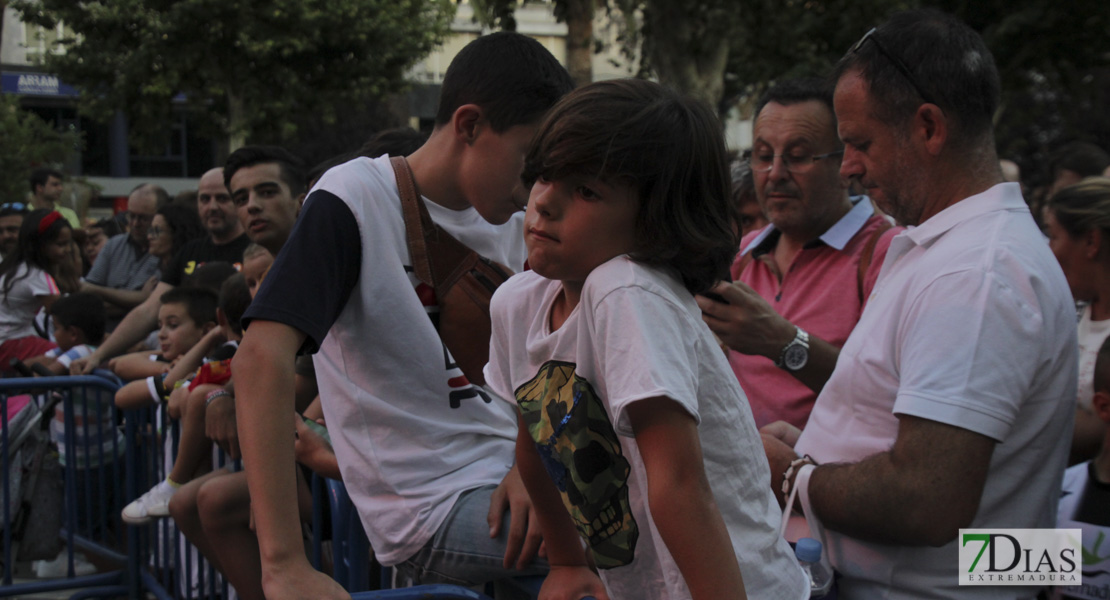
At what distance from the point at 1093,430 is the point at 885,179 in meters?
0.93

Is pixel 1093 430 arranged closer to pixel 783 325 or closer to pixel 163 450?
pixel 783 325

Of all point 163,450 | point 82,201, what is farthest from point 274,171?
point 82,201

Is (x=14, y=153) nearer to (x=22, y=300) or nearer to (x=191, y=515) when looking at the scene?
(x=22, y=300)

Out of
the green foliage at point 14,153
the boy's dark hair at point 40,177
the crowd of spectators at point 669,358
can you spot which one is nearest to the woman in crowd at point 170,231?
the boy's dark hair at point 40,177

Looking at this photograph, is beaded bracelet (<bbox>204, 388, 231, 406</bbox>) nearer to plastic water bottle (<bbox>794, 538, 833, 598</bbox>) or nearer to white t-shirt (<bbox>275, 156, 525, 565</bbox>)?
white t-shirt (<bbox>275, 156, 525, 565</bbox>)

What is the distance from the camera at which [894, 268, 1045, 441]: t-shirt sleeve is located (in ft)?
6.20

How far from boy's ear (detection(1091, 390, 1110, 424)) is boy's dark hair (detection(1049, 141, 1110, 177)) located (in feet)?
12.6

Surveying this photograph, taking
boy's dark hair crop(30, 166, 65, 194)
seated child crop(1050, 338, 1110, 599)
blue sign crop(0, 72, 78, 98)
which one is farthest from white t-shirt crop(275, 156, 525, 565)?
blue sign crop(0, 72, 78, 98)

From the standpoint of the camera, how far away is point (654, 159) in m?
1.55

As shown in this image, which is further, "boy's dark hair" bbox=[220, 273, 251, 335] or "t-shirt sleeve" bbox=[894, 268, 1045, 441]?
"boy's dark hair" bbox=[220, 273, 251, 335]

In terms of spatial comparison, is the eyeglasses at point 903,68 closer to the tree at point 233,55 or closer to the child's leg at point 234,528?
the child's leg at point 234,528

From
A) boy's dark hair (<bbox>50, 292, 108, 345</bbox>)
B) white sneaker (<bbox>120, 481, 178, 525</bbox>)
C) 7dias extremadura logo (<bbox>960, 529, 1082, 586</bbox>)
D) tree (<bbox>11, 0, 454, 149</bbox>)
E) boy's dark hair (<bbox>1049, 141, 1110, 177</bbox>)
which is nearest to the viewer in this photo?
7dias extremadura logo (<bbox>960, 529, 1082, 586</bbox>)

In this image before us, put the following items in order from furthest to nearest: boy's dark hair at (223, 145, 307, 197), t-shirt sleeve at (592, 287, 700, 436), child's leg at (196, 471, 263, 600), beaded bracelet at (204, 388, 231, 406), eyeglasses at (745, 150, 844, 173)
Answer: boy's dark hair at (223, 145, 307, 197), beaded bracelet at (204, 388, 231, 406), child's leg at (196, 471, 263, 600), eyeglasses at (745, 150, 844, 173), t-shirt sleeve at (592, 287, 700, 436)

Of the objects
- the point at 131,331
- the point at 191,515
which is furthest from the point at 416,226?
the point at 131,331
